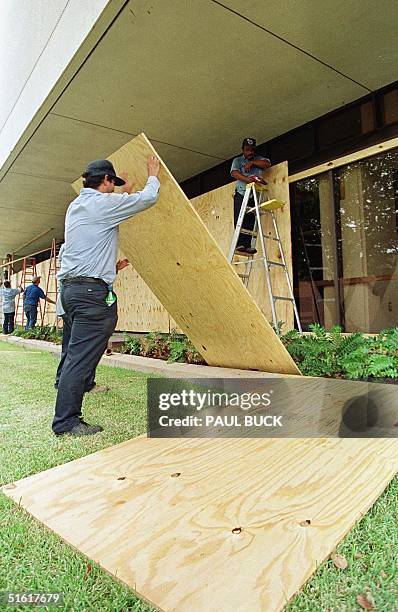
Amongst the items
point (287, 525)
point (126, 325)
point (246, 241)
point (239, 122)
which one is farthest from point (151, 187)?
point (126, 325)

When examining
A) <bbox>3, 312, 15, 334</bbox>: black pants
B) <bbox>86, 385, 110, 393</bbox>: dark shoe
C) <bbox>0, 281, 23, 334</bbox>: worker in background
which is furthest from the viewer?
<bbox>3, 312, 15, 334</bbox>: black pants

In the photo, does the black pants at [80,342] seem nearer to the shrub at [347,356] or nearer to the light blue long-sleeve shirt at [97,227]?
the light blue long-sleeve shirt at [97,227]

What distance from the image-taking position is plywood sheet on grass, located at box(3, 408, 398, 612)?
0.91 meters

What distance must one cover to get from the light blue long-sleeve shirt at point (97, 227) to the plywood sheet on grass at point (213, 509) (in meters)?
1.09

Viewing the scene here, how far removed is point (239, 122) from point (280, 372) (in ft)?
Result: 11.3

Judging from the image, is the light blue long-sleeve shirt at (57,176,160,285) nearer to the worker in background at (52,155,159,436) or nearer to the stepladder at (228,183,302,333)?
the worker in background at (52,155,159,436)

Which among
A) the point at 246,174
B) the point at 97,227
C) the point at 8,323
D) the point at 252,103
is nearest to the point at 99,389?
the point at 97,227

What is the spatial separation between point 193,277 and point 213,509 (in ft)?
6.07

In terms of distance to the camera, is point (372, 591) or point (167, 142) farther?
point (167, 142)

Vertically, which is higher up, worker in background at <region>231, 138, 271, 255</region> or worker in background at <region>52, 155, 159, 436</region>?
worker in background at <region>231, 138, 271, 255</region>

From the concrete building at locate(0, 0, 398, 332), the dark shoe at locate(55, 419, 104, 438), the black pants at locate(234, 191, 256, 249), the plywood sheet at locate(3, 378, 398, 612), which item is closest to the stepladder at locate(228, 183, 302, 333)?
the black pants at locate(234, 191, 256, 249)

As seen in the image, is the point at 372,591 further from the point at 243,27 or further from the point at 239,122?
the point at 239,122

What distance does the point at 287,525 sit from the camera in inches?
44.2

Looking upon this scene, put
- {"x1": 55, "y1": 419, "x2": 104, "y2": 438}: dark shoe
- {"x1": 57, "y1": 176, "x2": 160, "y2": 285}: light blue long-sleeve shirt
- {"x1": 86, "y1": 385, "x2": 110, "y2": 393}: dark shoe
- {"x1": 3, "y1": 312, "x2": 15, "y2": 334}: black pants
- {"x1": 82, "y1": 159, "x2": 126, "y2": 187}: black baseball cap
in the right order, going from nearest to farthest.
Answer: {"x1": 55, "y1": 419, "x2": 104, "y2": 438}: dark shoe < {"x1": 57, "y1": 176, "x2": 160, "y2": 285}: light blue long-sleeve shirt < {"x1": 82, "y1": 159, "x2": 126, "y2": 187}: black baseball cap < {"x1": 86, "y1": 385, "x2": 110, "y2": 393}: dark shoe < {"x1": 3, "y1": 312, "x2": 15, "y2": 334}: black pants
